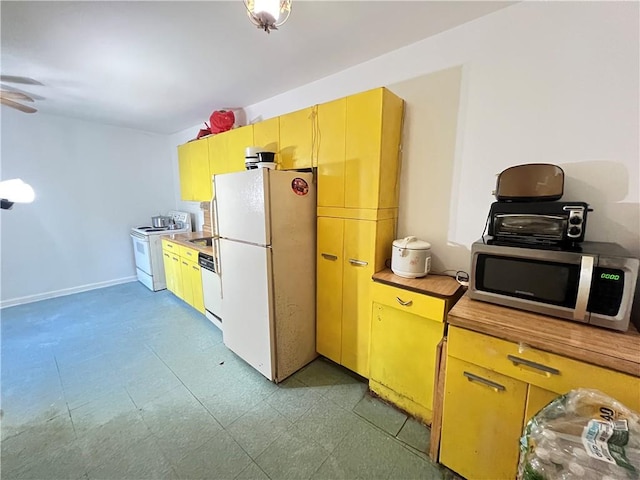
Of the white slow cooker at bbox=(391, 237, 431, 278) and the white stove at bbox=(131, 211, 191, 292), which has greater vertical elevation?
the white slow cooker at bbox=(391, 237, 431, 278)

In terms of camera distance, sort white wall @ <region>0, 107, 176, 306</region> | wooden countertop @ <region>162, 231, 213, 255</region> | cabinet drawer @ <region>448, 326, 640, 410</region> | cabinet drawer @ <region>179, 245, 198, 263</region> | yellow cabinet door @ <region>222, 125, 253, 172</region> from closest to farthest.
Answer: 1. cabinet drawer @ <region>448, 326, 640, 410</region>
2. yellow cabinet door @ <region>222, 125, 253, 172</region>
3. wooden countertop @ <region>162, 231, 213, 255</region>
4. cabinet drawer @ <region>179, 245, 198, 263</region>
5. white wall @ <region>0, 107, 176, 306</region>

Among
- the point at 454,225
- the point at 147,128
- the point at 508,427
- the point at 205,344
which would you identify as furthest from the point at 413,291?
the point at 147,128

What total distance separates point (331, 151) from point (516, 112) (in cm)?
116

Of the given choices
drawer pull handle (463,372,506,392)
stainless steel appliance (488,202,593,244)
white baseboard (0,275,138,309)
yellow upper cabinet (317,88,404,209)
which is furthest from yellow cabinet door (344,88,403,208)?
white baseboard (0,275,138,309)

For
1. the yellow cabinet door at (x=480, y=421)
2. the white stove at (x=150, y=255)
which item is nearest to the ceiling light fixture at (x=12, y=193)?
the white stove at (x=150, y=255)

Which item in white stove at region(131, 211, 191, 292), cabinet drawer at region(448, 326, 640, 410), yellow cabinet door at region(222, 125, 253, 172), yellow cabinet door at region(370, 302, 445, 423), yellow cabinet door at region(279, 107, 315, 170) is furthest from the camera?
white stove at region(131, 211, 191, 292)

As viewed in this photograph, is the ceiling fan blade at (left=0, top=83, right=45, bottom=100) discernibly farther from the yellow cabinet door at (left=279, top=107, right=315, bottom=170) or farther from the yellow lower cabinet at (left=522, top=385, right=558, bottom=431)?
the yellow lower cabinet at (left=522, top=385, right=558, bottom=431)

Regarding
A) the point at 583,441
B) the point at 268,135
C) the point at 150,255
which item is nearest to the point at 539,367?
the point at 583,441

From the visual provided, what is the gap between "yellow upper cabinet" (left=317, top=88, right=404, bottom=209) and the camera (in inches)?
67.1

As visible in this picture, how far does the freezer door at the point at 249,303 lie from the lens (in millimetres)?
1934

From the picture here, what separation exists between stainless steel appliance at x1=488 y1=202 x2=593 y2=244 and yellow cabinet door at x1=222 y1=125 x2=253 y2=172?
229 cm

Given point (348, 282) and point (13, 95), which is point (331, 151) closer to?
point (348, 282)

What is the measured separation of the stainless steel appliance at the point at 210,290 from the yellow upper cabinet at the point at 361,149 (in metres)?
1.52

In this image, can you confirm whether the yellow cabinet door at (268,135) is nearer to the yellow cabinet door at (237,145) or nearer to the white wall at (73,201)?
the yellow cabinet door at (237,145)
